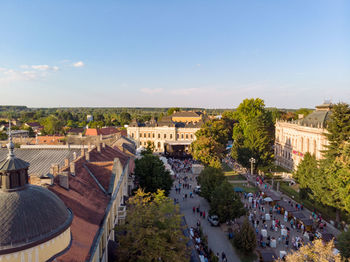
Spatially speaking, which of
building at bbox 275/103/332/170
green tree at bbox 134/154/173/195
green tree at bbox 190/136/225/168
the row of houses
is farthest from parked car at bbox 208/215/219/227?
building at bbox 275/103/332/170

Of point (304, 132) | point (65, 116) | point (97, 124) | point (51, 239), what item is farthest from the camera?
point (65, 116)

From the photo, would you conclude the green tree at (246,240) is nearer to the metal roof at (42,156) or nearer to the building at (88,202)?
the building at (88,202)

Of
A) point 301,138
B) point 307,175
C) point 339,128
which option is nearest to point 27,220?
point 307,175

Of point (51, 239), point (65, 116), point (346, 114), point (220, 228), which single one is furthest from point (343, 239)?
point (65, 116)

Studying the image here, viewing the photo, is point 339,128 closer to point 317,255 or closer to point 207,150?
point 207,150

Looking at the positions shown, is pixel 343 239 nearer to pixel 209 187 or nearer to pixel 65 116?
pixel 209 187

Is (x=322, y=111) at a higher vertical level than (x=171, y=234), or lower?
higher

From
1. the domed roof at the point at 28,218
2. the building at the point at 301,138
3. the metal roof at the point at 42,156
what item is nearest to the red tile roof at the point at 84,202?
the domed roof at the point at 28,218

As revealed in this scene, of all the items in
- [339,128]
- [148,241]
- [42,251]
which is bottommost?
[148,241]
